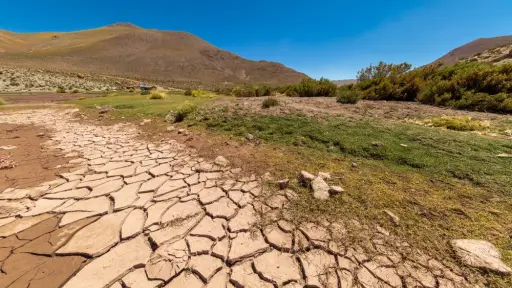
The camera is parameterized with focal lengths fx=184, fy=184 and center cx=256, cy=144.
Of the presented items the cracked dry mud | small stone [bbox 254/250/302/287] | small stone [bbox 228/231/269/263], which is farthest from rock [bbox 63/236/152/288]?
small stone [bbox 254/250/302/287]

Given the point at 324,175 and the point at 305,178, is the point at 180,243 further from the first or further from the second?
the point at 324,175

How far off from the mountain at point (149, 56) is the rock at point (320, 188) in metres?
50.9

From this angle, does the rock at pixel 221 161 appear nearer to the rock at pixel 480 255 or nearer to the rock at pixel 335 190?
the rock at pixel 335 190

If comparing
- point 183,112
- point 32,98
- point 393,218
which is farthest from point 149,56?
point 393,218

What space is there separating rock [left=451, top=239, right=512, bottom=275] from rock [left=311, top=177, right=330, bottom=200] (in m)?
1.15

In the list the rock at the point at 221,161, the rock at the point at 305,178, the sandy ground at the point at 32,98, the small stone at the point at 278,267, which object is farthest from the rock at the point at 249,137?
the sandy ground at the point at 32,98

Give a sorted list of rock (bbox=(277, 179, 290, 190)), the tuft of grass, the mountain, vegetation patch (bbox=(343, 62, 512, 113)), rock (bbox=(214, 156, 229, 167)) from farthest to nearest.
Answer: the mountain < vegetation patch (bbox=(343, 62, 512, 113)) < the tuft of grass < rock (bbox=(214, 156, 229, 167)) < rock (bbox=(277, 179, 290, 190))

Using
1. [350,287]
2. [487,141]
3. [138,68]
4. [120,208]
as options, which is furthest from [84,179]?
[138,68]

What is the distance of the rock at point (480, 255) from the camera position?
56.7 inches

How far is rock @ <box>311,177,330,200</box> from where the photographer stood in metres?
2.30

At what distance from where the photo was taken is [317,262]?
157 centimetres

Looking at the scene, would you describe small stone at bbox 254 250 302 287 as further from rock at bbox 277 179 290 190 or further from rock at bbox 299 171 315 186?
rock at bbox 299 171 315 186

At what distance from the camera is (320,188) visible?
7.89ft

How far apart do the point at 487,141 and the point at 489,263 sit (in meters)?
3.25
